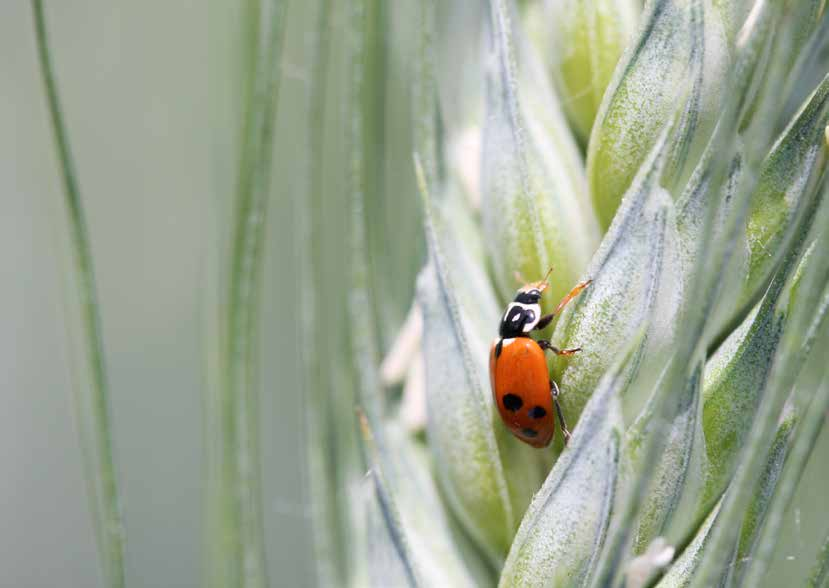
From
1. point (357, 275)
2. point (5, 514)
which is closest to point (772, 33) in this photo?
point (357, 275)

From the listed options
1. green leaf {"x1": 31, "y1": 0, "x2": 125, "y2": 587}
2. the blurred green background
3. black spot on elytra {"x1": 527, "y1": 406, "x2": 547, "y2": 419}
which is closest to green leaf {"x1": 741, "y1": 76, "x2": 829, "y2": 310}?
black spot on elytra {"x1": 527, "y1": 406, "x2": 547, "y2": 419}

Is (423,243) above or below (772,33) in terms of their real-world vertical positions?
below

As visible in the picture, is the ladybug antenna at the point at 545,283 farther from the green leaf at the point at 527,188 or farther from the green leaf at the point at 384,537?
the green leaf at the point at 384,537

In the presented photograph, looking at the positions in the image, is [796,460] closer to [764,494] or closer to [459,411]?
[764,494]

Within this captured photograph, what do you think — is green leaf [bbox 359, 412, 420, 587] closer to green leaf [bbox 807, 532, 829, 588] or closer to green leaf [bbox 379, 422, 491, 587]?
green leaf [bbox 379, 422, 491, 587]

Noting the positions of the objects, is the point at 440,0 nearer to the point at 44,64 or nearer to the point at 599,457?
the point at 44,64

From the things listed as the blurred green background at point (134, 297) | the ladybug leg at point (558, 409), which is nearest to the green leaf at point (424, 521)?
the ladybug leg at point (558, 409)

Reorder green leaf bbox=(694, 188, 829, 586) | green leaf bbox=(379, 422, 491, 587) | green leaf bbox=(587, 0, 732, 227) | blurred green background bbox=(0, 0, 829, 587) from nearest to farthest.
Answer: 1. green leaf bbox=(694, 188, 829, 586)
2. green leaf bbox=(587, 0, 732, 227)
3. green leaf bbox=(379, 422, 491, 587)
4. blurred green background bbox=(0, 0, 829, 587)
